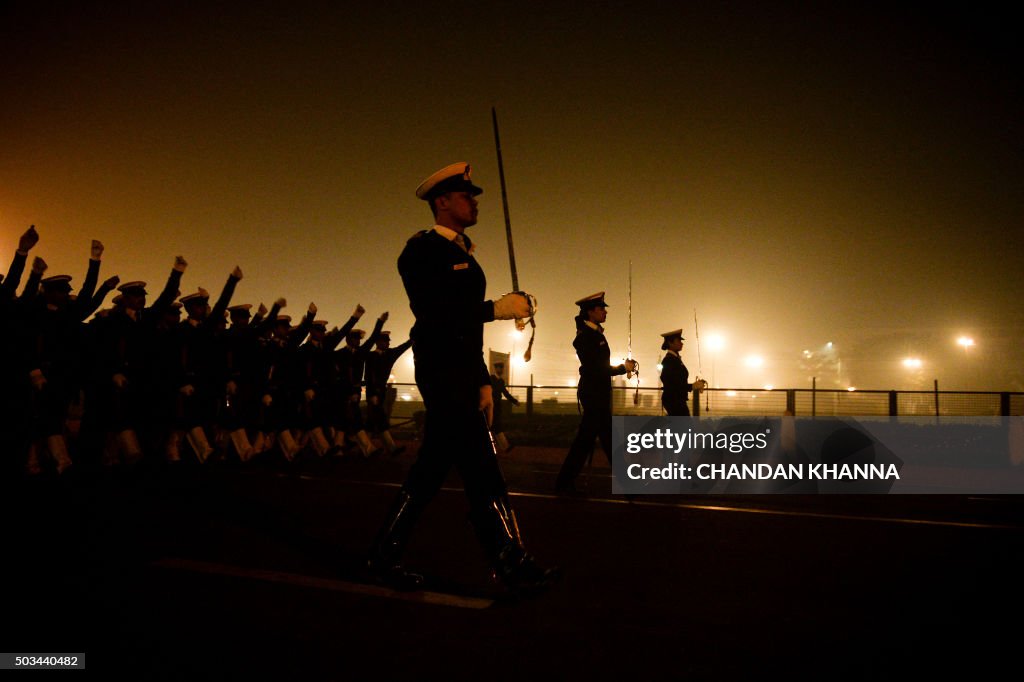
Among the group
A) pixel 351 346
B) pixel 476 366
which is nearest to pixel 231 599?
pixel 476 366

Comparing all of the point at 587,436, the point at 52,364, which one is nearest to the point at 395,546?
the point at 587,436

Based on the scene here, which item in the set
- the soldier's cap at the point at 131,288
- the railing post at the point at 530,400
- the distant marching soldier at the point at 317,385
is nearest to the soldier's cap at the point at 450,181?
the soldier's cap at the point at 131,288

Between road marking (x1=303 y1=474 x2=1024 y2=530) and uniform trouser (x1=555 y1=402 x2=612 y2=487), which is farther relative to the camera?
uniform trouser (x1=555 y1=402 x2=612 y2=487)

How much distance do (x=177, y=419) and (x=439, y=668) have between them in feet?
25.7

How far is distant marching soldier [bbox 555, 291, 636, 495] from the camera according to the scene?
766 cm

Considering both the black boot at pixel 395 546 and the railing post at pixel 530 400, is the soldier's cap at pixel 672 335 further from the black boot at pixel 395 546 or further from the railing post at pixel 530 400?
the railing post at pixel 530 400

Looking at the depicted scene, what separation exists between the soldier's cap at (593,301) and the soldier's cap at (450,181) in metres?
4.24

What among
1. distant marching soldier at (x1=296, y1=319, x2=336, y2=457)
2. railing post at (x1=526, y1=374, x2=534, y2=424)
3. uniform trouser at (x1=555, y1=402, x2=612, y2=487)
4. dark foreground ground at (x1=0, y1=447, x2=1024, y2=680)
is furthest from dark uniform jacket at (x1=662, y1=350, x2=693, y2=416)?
railing post at (x1=526, y1=374, x2=534, y2=424)

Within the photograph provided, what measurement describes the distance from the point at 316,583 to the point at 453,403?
121 cm

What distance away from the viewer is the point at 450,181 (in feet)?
12.4

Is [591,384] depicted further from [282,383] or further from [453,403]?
[282,383]

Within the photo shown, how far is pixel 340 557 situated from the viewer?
4.37 metres

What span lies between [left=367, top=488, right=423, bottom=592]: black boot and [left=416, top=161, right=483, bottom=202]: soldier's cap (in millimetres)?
1577

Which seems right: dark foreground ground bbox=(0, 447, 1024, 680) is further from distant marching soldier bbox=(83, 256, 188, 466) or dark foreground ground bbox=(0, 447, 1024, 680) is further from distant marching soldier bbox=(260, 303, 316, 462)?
distant marching soldier bbox=(260, 303, 316, 462)
